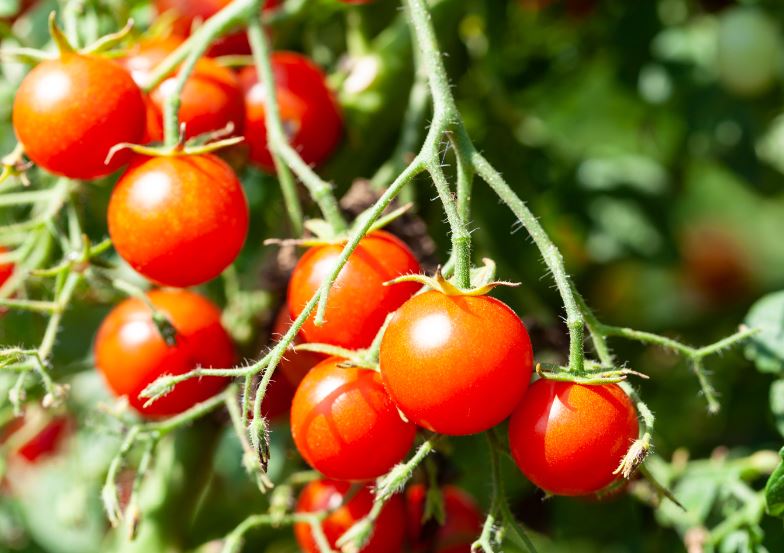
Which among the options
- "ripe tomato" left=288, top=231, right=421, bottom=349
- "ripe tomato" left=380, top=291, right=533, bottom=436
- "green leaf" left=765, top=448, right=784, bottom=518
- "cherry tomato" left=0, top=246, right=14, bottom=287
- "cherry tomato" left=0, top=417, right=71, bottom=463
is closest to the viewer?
"ripe tomato" left=380, top=291, right=533, bottom=436

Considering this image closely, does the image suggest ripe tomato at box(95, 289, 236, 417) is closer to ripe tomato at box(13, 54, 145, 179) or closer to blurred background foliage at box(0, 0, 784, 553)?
blurred background foliage at box(0, 0, 784, 553)

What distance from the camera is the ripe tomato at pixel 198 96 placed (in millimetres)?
1061

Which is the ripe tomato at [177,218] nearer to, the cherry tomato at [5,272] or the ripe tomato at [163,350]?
the ripe tomato at [163,350]

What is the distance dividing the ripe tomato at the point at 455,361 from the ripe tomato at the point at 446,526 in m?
0.29

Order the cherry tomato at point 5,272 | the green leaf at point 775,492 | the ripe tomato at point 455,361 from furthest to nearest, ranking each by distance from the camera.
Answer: the cherry tomato at point 5,272 → the green leaf at point 775,492 → the ripe tomato at point 455,361

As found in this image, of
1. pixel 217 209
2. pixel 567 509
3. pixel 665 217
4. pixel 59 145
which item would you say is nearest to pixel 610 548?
pixel 567 509

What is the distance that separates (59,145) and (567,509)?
2.89 ft

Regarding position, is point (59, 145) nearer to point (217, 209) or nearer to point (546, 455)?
point (217, 209)

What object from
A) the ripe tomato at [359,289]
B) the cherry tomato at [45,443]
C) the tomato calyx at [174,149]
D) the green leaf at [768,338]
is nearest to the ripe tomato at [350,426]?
the ripe tomato at [359,289]

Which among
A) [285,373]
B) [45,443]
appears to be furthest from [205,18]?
[45,443]

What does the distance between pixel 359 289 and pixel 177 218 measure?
0.61 feet

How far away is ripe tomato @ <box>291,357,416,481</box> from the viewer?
87 cm

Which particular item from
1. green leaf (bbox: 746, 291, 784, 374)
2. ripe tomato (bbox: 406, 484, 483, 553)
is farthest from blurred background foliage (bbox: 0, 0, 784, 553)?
green leaf (bbox: 746, 291, 784, 374)

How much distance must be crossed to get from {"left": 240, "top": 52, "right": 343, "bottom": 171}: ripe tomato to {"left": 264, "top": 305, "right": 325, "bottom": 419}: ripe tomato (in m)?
0.21
